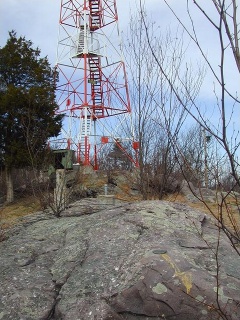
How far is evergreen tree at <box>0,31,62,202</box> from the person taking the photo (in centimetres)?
1648

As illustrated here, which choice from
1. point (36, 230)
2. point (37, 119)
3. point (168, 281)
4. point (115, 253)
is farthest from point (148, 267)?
point (37, 119)

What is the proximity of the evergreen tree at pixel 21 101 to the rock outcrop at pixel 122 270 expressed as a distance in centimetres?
1073

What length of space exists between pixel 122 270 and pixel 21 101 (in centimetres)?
1391

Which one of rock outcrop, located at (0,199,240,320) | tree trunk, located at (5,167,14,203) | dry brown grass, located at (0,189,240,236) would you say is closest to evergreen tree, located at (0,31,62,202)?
tree trunk, located at (5,167,14,203)

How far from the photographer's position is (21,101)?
16609mm

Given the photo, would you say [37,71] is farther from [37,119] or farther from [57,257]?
[57,257]

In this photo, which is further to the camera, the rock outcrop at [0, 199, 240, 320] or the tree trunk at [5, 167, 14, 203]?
the tree trunk at [5, 167, 14, 203]

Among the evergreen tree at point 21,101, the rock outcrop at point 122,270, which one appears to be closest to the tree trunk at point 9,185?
the evergreen tree at point 21,101

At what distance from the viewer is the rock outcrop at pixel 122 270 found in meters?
3.25

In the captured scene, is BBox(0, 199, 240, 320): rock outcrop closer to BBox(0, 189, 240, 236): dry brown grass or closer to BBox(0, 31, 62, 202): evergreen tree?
BBox(0, 189, 240, 236): dry brown grass

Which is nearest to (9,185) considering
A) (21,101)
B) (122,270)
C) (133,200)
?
(21,101)

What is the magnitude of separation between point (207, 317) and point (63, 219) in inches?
117

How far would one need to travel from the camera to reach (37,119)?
16.7 m

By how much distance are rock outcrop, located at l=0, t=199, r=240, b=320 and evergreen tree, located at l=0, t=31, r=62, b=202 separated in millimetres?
10731
